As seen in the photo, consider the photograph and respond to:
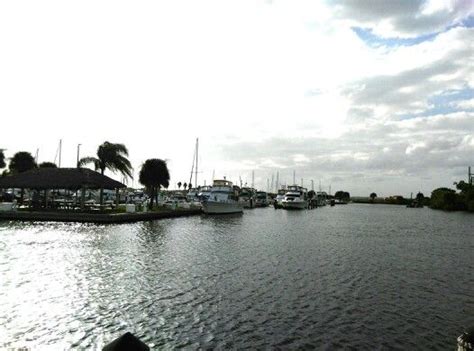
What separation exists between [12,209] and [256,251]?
31.7 metres

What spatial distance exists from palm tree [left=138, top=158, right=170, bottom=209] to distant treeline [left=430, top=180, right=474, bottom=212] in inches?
3932

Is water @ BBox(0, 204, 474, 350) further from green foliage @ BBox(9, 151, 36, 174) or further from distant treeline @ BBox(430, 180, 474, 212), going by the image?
distant treeline @ BBox(430, 180, 474, 212)

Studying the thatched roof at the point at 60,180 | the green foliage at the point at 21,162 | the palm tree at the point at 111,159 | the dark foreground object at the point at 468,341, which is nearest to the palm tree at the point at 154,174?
the palm tree at the point at 111,159

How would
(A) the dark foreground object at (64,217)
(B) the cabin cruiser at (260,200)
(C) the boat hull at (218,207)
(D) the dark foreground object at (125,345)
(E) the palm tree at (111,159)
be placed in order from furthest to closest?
(B) the cabin cruiser at (260,200) → (C) the boat hull at (218,207) → (E) the palm tree at (111,159) → (A) the dark foreground object at (64,217) → (D) the dark foreground object at (125,345)

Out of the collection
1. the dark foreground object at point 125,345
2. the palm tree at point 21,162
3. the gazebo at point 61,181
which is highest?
the palm tree at point 21,162

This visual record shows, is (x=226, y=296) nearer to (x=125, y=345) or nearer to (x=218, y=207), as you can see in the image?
(x=125, y=345)

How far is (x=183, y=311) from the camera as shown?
43.8ft

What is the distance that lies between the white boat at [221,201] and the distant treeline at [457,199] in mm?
81219

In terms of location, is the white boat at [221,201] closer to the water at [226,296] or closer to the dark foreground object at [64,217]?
the dark foreground object at [64,217]

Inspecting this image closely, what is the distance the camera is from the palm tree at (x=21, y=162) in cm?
6950

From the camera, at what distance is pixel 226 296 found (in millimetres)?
15492

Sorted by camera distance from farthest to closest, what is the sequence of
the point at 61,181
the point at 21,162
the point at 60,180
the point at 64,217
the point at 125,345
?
the point at 21,162 < the point at 60,180 < the point at 61,181 < the point at 64,217 < the point at 125,345

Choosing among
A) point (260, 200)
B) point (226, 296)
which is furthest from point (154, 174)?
point (260, 200)

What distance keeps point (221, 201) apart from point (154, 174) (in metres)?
16.2
